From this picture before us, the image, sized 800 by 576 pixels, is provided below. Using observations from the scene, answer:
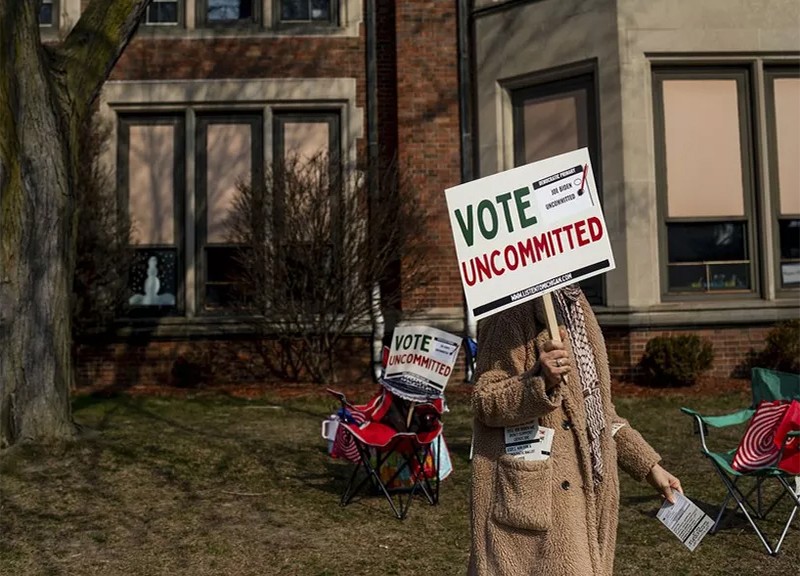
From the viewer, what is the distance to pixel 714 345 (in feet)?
37.6

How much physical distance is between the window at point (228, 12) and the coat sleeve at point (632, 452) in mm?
12597

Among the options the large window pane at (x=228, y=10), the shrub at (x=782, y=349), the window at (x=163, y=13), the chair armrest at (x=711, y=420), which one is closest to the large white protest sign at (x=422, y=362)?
the chair armrest at (x=711, y=420)

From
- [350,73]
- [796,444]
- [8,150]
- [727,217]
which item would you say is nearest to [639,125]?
[727,217]

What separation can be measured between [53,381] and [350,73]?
8.19 metres

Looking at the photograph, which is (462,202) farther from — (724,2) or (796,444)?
(724,2)

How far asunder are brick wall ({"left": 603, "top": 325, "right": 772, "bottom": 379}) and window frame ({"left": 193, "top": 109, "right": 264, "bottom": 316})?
620 cm

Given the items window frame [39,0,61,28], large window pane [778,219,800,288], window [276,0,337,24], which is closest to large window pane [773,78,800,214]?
large window pane [778,219,800,288]

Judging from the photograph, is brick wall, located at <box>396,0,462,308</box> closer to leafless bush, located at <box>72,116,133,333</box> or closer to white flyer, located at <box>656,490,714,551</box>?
leafless bush, located at <box>72,116,133,333</box>

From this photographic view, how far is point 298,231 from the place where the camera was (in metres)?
11.7

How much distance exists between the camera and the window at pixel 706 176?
11.9m

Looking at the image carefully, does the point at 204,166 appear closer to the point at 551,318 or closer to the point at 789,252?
the point at 789,252

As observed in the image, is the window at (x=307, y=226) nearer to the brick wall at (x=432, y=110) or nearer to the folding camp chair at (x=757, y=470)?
the brick wall at (x=432, y=110)

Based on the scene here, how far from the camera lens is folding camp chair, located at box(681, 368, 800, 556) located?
5055mm

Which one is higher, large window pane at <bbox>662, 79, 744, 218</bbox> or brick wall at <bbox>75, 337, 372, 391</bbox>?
large window pane at <bbox>662, 79, 744, 218</bbox>
